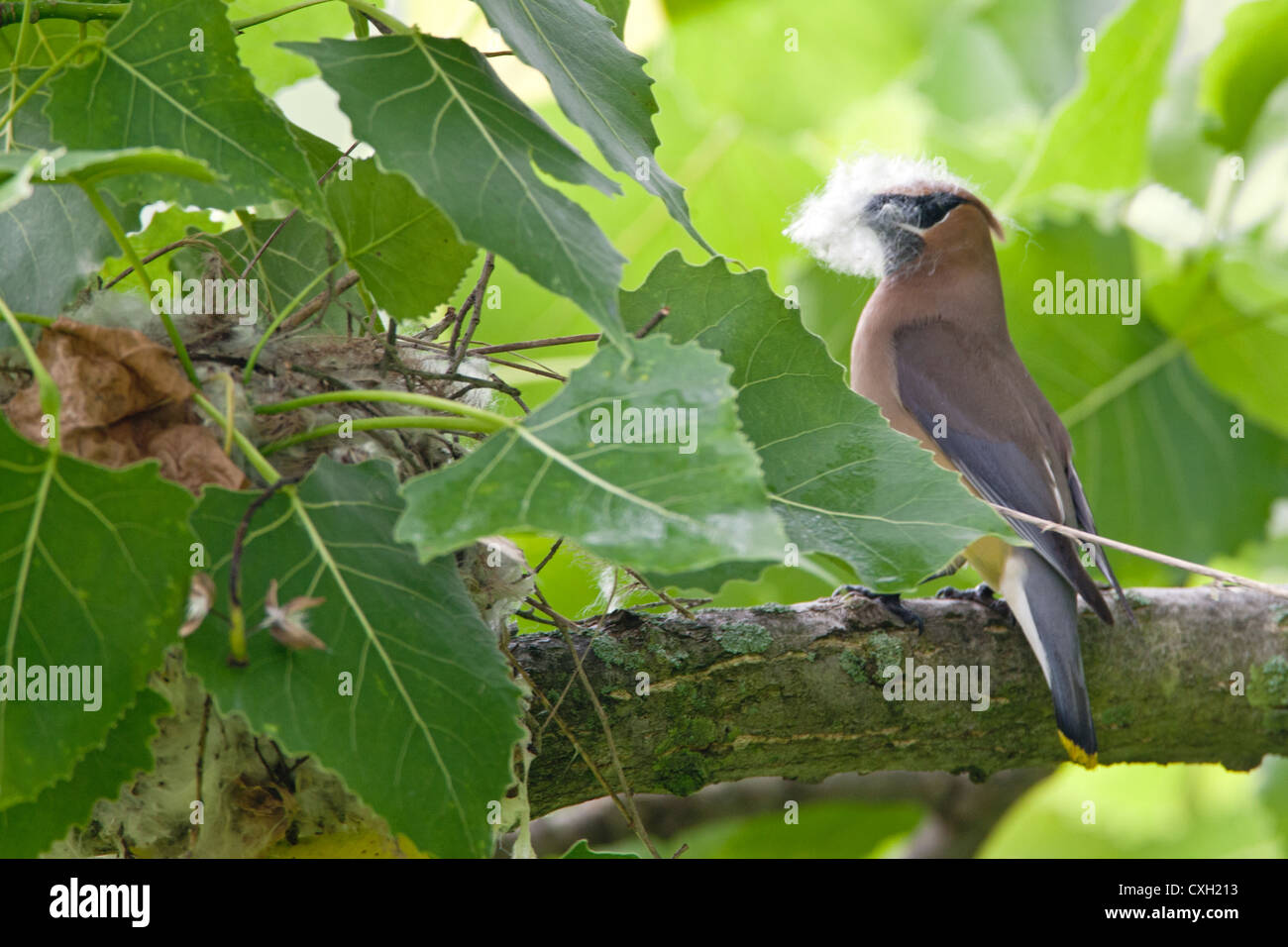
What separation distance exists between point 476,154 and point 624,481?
284 mm

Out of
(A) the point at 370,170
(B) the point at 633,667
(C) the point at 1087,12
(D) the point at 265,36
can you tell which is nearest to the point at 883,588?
(B) the point at 633,667

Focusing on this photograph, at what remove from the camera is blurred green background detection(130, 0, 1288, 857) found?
7.21ft

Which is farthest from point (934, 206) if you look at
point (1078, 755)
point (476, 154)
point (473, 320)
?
point (476, 154)

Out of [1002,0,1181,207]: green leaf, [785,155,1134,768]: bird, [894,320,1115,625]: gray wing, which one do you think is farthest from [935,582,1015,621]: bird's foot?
[1002,0,1181,207]: green leaf

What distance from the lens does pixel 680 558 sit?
2.03 ft

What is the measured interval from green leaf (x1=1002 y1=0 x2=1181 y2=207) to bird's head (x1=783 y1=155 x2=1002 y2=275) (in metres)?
0.40

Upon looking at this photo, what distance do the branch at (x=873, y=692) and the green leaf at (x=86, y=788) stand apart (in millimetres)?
418

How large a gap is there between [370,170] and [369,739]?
0.50 m

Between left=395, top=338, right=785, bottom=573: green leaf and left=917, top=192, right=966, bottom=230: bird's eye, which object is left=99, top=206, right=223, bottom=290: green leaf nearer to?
left=395, top=338, right=785, bottom=573: green leaf

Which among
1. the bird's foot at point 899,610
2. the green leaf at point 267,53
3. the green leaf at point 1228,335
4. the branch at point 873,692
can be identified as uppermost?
the green leaf at point 267,53

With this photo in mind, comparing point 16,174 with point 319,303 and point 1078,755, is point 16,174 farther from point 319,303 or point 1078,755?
point 1078,755

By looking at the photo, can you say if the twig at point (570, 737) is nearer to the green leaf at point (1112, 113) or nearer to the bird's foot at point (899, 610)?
the bird's foot at point (899, 610)

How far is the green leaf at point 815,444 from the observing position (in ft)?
2.89

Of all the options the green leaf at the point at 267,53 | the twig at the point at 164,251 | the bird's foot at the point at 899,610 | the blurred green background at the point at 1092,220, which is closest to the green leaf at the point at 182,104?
the twig at the point at 164,251
